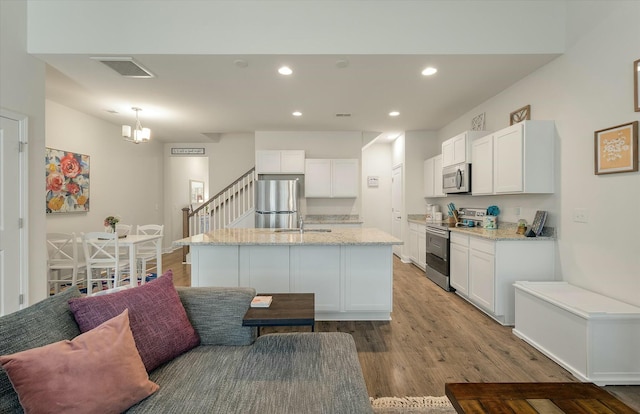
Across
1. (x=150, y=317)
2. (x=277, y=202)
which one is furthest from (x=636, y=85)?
(x=277, y=202)

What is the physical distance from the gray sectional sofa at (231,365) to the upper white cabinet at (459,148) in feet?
11.4

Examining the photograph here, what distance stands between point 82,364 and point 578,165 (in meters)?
3.87

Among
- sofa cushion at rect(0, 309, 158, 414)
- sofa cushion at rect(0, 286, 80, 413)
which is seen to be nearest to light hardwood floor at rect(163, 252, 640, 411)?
sofa cushion at rect(0, 309, 158, 414)

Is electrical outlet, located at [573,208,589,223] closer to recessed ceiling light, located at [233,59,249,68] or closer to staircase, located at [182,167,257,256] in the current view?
recessed ceiling light, located at [233,59,249,68]

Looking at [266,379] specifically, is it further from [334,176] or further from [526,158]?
[334,176]

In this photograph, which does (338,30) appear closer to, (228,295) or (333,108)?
(333,108)

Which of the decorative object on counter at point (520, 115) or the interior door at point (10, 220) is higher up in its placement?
the decorative object on counter at point (520, 115)

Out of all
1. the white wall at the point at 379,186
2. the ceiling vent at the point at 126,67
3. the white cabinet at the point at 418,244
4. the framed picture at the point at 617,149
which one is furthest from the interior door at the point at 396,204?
the ceiling vent at the point at 126,67

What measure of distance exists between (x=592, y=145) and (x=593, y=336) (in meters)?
1.64

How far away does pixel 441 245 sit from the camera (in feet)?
14.5

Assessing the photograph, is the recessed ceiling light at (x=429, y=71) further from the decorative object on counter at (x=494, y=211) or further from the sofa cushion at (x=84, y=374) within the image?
the sofa cushion at (x=84, y=374)

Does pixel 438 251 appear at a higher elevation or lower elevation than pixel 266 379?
higher

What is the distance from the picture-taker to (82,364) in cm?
113

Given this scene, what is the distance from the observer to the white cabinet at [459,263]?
3.73m
